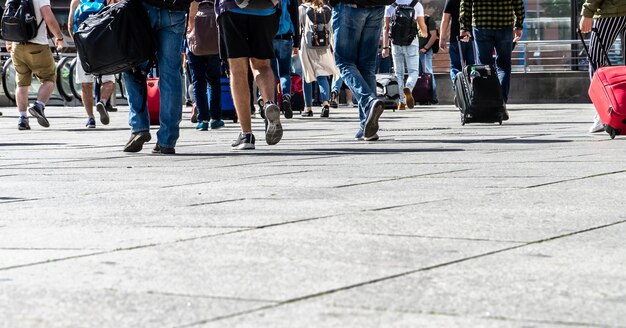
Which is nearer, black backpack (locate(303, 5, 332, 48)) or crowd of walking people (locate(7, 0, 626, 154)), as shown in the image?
crowd of walking people (locate(7, 0, 626, 154))

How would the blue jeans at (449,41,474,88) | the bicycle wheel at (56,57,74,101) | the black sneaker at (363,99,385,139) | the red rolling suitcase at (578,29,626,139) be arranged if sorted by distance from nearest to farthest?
the red rolling suitcase at (578,29,626,139) < the black sneaker at (363,99,385,139) < the blue jeans at (449,41,474,88) < the bicycle wheel at (56,57,74,101)

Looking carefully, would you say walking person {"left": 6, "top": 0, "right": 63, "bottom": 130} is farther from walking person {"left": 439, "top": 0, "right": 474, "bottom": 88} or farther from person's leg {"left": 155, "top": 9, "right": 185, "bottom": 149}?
person's leg {"left": 155, "top": 9, "right": 185, "bottom": 149}

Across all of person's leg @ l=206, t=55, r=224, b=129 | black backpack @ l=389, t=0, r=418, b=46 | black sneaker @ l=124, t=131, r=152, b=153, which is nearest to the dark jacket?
black sneaker @ l=124, t=131, r=152, b=153

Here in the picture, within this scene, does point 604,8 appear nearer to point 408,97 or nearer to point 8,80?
point 408,97

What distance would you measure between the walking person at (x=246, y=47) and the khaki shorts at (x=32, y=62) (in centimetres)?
624

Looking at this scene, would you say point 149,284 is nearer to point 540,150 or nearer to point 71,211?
point 71,211

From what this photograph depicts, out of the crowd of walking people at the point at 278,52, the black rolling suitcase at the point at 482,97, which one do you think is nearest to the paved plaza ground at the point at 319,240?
the crowd of walking people at the point at 278,52

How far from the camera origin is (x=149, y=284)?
12.8ft

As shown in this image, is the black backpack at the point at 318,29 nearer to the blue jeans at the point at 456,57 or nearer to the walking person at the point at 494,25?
the blue jeans at the point at 456,57

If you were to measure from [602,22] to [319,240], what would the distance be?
725 cm

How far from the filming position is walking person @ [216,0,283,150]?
9.70m

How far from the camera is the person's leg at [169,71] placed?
31.9 ft

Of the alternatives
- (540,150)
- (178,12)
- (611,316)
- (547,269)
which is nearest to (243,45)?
(178,12)

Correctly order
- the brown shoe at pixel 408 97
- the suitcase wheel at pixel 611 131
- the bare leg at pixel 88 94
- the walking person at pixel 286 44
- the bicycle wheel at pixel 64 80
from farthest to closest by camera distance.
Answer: the bicycle wheel at pixel 64 80, the brown shoe at pixel 408 97, the bare leg at pixel 88 94, the walking person at pixel 286 44, the suitcase wheel at pixel 611 131
